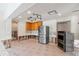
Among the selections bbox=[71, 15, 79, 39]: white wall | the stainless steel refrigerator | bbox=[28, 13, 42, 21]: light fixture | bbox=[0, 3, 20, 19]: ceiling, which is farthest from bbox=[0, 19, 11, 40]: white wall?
bbox=[71, 15, 79, 39]: white wall

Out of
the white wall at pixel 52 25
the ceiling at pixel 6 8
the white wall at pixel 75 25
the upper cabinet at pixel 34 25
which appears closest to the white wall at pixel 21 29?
the upper cabinet at pixel 34 25

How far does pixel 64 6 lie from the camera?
7.41 ft

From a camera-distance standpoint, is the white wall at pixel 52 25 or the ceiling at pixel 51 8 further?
the white wall at pixel 52 25

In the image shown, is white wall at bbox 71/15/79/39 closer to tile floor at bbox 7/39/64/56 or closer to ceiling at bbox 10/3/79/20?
ceiling at bbox 10/3/79/20

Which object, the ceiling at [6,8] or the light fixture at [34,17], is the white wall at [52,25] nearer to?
the light fixture at [34,17]

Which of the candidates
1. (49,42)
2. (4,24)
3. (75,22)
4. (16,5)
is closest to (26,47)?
(49,42)

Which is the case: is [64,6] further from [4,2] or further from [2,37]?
[2,37]

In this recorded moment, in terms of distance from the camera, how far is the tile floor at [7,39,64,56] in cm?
226

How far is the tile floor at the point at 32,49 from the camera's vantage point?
2260mm

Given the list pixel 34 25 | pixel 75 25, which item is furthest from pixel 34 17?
pixel 75 25

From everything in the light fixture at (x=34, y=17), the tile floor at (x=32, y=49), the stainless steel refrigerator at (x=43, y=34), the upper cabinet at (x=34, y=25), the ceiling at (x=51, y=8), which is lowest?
the tile floor at (x=32, y=49)

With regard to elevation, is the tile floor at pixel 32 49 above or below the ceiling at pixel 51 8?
below

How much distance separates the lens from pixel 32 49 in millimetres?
2303

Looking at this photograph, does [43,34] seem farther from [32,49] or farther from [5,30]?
[5,30]
